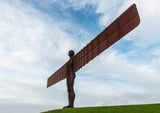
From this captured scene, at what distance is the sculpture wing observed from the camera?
27.9ft

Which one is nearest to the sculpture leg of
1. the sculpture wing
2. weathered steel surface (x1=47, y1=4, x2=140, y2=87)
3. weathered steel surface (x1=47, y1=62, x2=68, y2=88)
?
weathered steel surface (x1=47, y1=4, x2=140, y2=87)

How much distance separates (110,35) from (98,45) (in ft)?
3.40

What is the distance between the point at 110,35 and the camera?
379 inches

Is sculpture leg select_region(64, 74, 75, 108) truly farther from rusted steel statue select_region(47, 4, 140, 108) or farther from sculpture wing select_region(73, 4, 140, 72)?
sculpture wing select_region(73, 4, 140, 72)

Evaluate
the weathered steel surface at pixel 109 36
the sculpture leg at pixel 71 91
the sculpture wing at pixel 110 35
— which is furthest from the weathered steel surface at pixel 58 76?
the sculpture wing at pixel 110 35

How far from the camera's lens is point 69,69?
42.5 feet

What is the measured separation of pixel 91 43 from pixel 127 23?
9.24 feet

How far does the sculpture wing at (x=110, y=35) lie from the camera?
851 cm

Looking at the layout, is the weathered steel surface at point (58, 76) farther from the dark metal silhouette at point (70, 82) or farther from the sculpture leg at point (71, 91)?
the sculpture leg at point (71, 91)

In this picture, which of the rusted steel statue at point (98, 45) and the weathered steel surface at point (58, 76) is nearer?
the rusted steel statue at point (98, 45)

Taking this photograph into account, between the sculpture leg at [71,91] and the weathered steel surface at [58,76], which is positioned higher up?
the weathered steel surface at [58,76]

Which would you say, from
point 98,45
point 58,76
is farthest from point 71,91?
point 98,45

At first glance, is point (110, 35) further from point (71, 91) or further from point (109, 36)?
point (71, 91)

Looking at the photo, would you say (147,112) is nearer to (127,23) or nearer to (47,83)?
(127,23)
